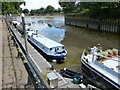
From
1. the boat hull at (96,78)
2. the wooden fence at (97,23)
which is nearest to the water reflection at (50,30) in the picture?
the wooden fence at (97,23)

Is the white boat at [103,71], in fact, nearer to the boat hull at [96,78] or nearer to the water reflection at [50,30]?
the boat hull at [96,78]

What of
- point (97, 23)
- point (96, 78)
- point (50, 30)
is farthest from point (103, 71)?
point (50, 30)

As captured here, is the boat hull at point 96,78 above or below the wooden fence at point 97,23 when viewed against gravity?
below

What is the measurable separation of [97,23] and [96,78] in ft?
93.7

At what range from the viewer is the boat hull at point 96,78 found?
28.4 feet

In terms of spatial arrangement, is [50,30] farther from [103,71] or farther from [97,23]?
[103,71]

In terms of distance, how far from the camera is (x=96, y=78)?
9.66 meters

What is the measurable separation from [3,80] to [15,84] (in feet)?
2.79

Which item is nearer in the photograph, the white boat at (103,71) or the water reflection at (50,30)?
the white boat at (103,71)

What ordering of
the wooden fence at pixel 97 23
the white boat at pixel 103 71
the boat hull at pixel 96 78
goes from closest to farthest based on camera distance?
1. the white boat at pixel 103 71
2. the boat hull at pixel 96 78
3. the wooden fence at pixel 97 23

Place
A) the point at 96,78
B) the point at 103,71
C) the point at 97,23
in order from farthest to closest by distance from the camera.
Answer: the point at 97,23 < the point at 96,78 < the point at 103,71

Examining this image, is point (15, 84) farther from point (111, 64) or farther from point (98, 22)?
point (98, 22)

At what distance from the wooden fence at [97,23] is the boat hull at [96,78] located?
2090 cm

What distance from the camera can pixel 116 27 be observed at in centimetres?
Answer: 2894
